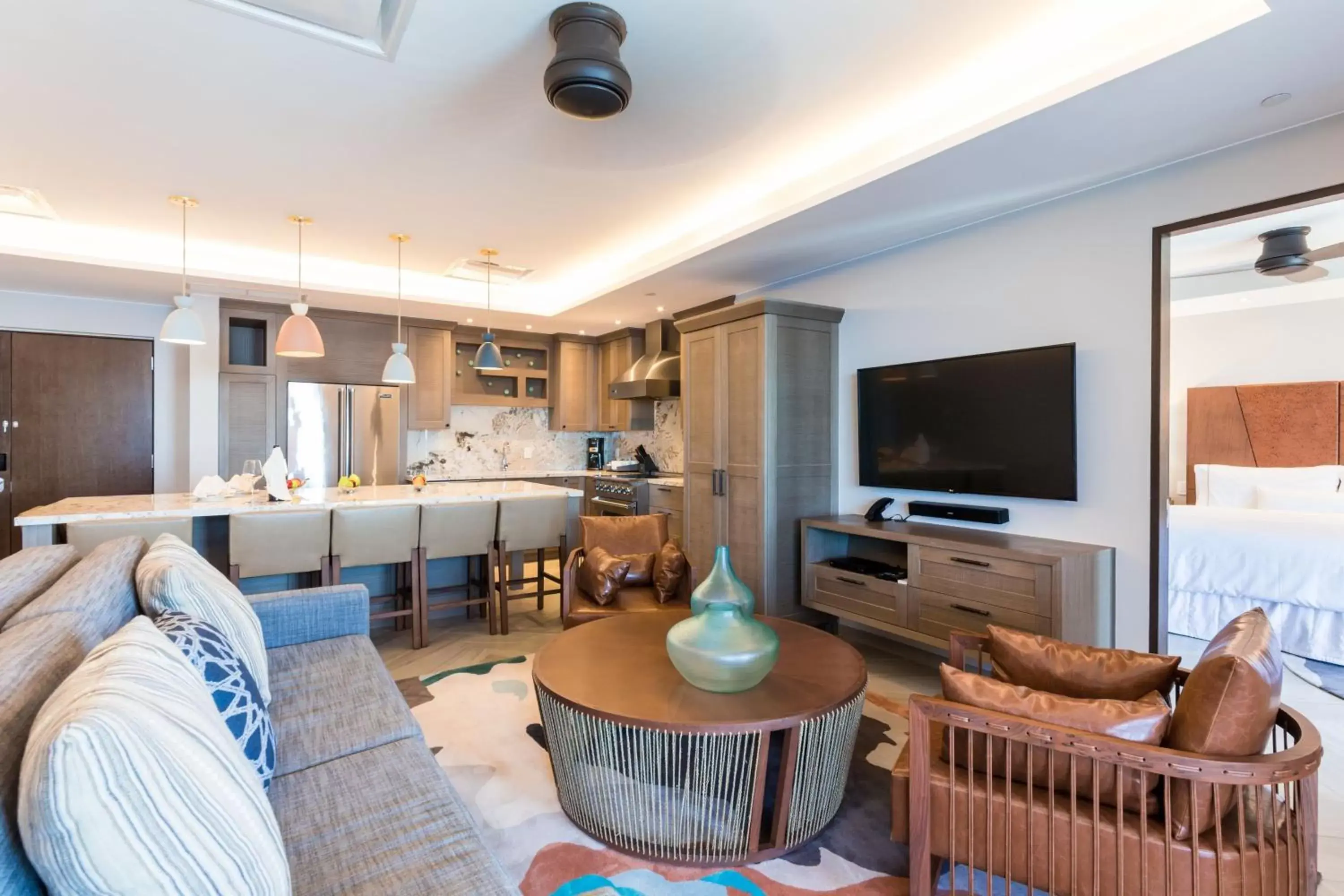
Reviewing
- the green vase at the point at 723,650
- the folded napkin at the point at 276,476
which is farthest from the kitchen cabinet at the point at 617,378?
the green vase at the point at 723,650

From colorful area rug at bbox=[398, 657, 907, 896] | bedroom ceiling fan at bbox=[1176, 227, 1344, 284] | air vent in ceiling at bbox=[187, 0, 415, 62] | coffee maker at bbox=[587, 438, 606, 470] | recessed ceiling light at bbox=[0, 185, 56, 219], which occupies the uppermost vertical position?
recessed ceiling light at bbox=[0, 185, 56, 219]

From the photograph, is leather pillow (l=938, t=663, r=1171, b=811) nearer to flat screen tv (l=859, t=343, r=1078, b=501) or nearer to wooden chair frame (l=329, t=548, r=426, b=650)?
flat screen tv (l=859, t=343, r=1078, b=501)

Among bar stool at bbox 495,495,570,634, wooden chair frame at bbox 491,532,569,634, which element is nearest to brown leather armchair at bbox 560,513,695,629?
wooden chair frame at bbox 491,532,569,634

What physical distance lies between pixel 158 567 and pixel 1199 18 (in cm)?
330

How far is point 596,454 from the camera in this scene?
709cm

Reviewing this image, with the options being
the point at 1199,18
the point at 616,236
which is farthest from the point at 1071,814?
the point at 616,236

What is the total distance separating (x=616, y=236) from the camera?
4.28 m

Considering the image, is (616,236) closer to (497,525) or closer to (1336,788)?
(497,525)

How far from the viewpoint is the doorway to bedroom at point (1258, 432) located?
133 inches

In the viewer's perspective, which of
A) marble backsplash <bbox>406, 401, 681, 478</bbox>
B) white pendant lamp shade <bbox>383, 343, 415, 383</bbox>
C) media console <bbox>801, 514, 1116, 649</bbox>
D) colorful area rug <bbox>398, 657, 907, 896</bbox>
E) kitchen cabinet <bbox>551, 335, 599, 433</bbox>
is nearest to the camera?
colorful area rug <bbox>398, 657, 907, 896</bbox>

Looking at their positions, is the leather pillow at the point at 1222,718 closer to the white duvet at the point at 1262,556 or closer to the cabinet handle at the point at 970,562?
the cabinet handle at the point at 970,562

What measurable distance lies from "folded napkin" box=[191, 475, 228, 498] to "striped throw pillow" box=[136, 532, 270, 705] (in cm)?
189

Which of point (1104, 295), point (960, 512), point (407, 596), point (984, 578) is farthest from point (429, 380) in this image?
point (1104, 295)

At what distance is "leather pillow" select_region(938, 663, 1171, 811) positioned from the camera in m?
1.35
